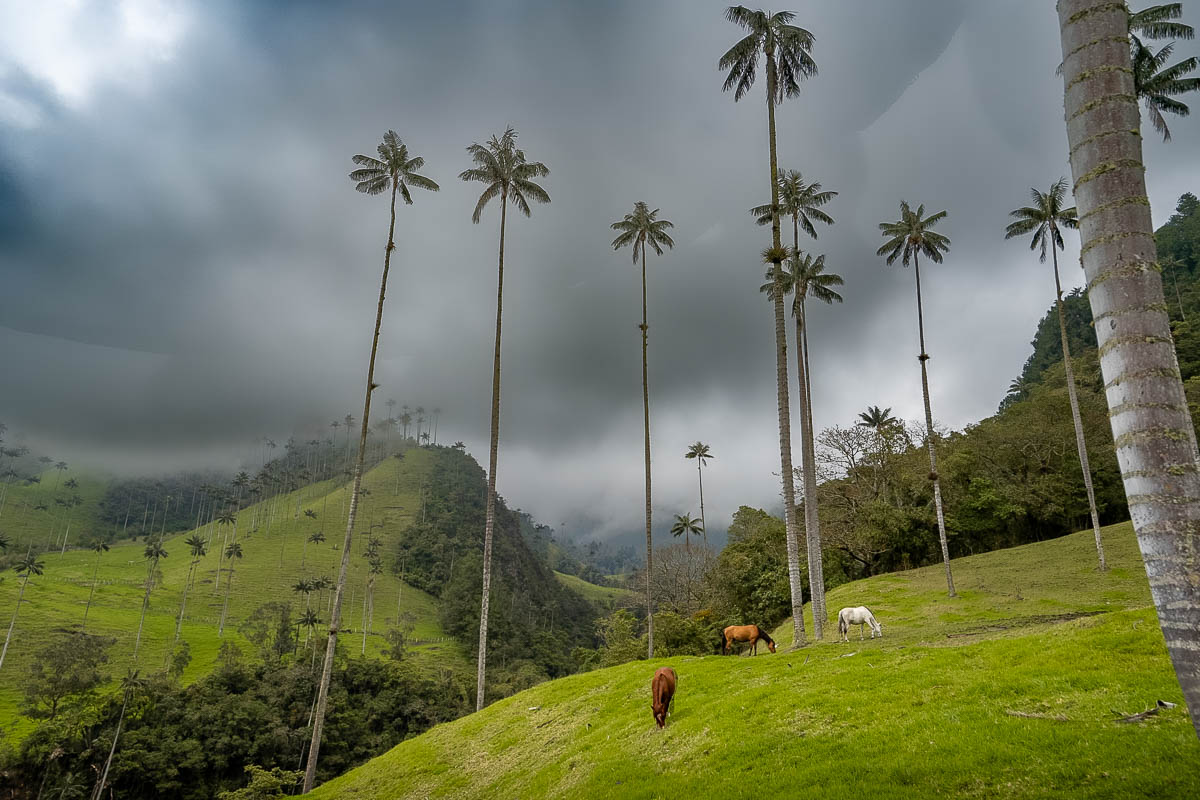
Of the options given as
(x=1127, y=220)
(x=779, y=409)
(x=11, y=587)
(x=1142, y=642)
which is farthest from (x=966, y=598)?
(x=11, y=587)

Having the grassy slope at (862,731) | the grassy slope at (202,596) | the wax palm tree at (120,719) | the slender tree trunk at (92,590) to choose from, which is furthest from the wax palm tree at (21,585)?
the grassy slope at (862,731)

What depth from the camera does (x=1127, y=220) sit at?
570cm

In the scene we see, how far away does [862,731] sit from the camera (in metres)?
12.4

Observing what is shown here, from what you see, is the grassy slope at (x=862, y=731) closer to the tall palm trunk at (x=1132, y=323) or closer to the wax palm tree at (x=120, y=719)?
the tall palm trunk at (x=1132, y=323)

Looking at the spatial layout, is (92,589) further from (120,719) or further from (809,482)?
(809,482)

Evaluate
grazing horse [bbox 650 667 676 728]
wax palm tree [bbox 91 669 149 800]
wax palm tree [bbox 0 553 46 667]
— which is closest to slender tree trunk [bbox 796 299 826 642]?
grazing horse [bbox 650 667 676 728]

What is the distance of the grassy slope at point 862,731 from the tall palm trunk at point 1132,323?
4621 mm

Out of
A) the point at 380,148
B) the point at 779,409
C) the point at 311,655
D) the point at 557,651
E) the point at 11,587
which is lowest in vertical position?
the point at 557,651

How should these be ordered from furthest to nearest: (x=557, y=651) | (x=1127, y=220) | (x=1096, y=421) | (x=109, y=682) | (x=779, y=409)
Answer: (x=557, y=651) < (x=109, y=682) < (x=1096, y=421) < (x=779, y=409) < (x=1127, y=220)

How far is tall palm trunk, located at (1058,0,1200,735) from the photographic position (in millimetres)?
4988

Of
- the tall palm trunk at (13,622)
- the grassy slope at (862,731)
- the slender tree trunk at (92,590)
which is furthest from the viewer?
the slender tree trunk at (92,590)

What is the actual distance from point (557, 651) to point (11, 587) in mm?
111897

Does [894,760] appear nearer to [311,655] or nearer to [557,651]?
[311,655]

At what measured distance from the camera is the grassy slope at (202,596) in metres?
93.9
